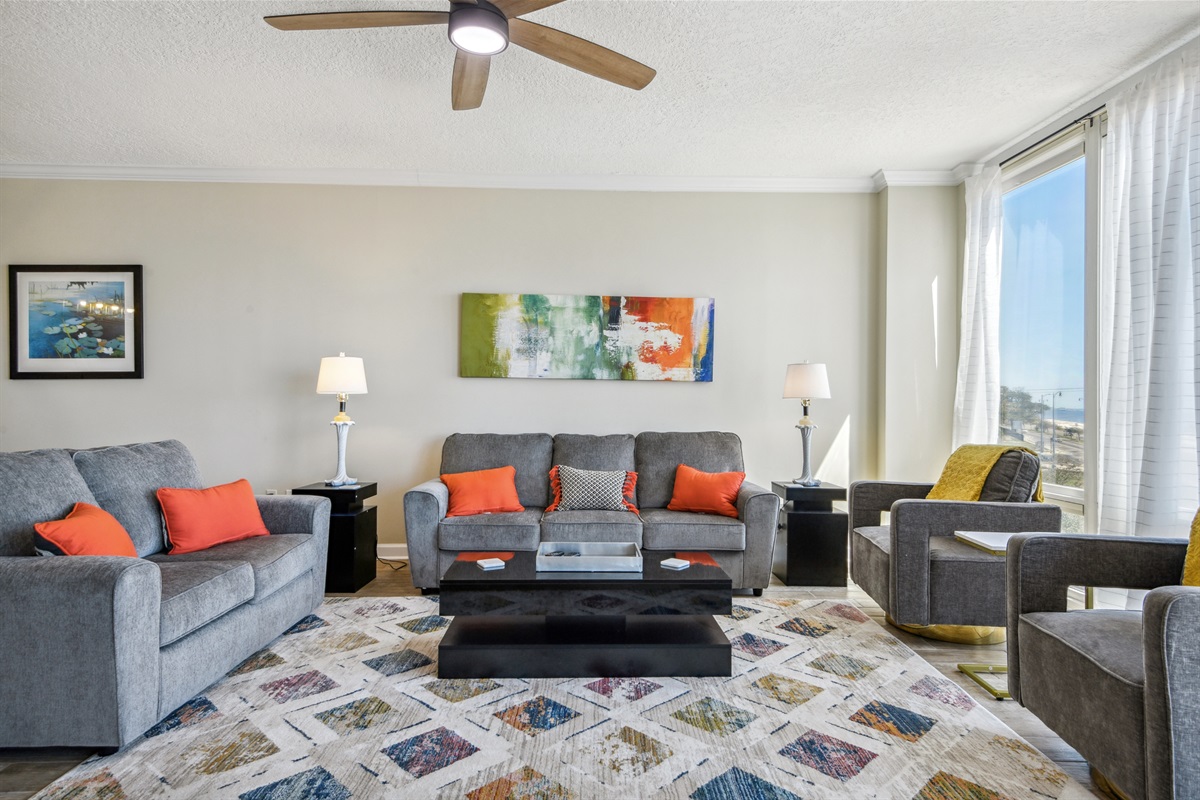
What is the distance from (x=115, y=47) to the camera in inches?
114

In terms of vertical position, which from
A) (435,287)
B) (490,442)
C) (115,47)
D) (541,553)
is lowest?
(541,553)

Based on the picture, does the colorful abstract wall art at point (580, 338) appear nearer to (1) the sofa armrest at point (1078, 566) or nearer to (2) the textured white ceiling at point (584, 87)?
(2) the textured white ceiling at point (584, 87)

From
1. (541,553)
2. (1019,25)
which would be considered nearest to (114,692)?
(541,553)

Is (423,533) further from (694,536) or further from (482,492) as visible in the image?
(694,536)

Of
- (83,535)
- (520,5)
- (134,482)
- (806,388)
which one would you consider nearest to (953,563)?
(806,388)

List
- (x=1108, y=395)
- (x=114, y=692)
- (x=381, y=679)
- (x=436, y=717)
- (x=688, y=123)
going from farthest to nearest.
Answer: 1. (x=688, y=123)
2. (x=1108, y=395)
3. (x=381, y=679)
4. (x=436, y=717)
5. (x=114, y=692)

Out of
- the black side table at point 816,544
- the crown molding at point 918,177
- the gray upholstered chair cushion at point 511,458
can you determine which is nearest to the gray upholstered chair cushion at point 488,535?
the gray upholstered chair cushion at point 511,458

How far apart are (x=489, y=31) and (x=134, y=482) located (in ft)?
8.02

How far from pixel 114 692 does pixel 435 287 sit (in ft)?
10.3

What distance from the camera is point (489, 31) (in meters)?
2.13

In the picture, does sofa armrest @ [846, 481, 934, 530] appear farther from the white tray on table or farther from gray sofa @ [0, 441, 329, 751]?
gray sofa @ [0, 441, 329, 751]

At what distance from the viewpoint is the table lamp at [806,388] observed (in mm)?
4055

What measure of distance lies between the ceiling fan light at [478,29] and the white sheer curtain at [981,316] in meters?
3.30

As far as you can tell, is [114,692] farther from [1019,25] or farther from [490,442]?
[1019,25]
